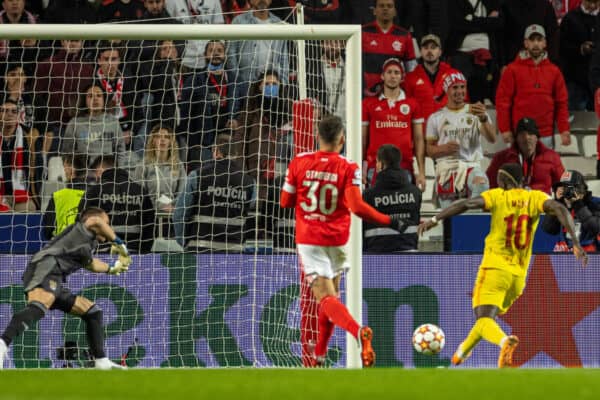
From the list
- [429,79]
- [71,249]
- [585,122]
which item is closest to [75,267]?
[71,249]

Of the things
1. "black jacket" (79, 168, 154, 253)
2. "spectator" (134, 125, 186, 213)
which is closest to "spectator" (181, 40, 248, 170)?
"spectator" (134, 125, 186, 213)

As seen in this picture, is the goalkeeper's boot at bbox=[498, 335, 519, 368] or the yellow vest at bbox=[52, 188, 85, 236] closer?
the goalkeeper's boot at bbox=[498, 335, 519, 368]

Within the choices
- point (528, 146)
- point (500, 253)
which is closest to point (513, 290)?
point (500, 253)

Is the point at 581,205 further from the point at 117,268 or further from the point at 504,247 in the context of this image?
the point at 117,268

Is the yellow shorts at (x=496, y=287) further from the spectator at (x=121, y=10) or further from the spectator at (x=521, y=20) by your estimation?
the spectator at (x=121, y=10)

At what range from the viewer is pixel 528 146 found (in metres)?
14.1

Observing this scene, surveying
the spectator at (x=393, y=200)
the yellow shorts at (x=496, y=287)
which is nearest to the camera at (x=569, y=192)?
the spectator at (x=393, y=200)

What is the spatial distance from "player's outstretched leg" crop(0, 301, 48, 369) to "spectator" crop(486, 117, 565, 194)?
19.4 ft

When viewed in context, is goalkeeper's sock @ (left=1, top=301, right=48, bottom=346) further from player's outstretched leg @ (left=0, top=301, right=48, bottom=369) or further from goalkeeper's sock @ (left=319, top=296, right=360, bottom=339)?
goalkeeper's sock @ (left=319, top=296, right=360, bottom=339)

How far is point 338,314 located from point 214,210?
295 centimetres

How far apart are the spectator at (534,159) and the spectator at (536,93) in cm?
43

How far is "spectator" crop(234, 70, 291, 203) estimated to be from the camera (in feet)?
39.8

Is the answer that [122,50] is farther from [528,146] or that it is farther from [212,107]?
[528,146]

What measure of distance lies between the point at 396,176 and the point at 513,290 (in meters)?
1.78
